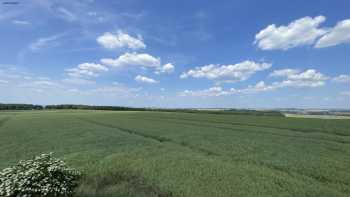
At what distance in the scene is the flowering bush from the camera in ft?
19.4

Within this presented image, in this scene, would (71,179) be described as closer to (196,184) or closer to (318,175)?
(196,184)

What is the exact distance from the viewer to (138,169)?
32.0 feet

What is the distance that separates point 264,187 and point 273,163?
3.62 meters

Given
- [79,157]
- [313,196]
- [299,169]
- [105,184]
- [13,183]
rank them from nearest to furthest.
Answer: [13,183]
[313,196]
[105,184]
[299,169]
[79,157]

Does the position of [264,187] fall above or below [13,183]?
below

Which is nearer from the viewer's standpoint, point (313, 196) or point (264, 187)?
point (313, 196)

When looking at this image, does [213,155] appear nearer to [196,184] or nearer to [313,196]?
[196,184]

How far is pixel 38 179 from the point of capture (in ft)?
20.4

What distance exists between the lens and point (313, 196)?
6.75 metres

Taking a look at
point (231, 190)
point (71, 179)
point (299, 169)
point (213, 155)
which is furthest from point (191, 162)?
point (71, 179)

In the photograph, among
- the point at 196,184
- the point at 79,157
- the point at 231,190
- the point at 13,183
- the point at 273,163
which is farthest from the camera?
the point at 79,157

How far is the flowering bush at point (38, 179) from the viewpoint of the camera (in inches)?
232

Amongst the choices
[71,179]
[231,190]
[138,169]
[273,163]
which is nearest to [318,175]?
[273,163]

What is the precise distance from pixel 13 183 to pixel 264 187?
777cm
